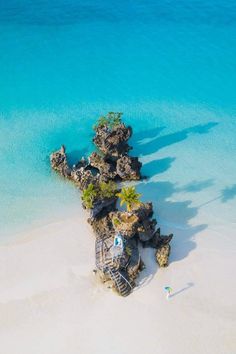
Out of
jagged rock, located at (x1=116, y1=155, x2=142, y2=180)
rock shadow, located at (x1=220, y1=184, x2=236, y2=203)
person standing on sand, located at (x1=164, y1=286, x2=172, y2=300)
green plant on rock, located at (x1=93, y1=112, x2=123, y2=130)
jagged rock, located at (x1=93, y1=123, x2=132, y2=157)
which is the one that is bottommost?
person standing on sand, located at (x1=164, y1=286, x2=172, y2=300)

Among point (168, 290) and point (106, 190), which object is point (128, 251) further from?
point (106, 190)

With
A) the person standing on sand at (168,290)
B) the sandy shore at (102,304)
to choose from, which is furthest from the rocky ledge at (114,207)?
the person standing on sand at (168,290)

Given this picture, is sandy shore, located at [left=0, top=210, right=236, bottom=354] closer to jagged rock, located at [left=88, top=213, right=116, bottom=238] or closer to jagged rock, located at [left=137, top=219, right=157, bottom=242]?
jagged rock, located at [left=88, top=213, right=116, bottom=238]

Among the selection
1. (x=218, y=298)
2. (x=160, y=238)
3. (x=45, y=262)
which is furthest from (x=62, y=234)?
(x=218, y=298)

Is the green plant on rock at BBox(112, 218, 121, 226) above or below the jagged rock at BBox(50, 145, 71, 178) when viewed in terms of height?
below

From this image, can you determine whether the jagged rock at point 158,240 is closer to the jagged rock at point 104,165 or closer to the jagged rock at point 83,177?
the jagged rock at point 83,177

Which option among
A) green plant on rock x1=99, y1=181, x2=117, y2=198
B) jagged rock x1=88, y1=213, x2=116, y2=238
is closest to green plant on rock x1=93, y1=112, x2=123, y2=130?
green plant on rock x1=99, y1=181, x2=117, y2=198
